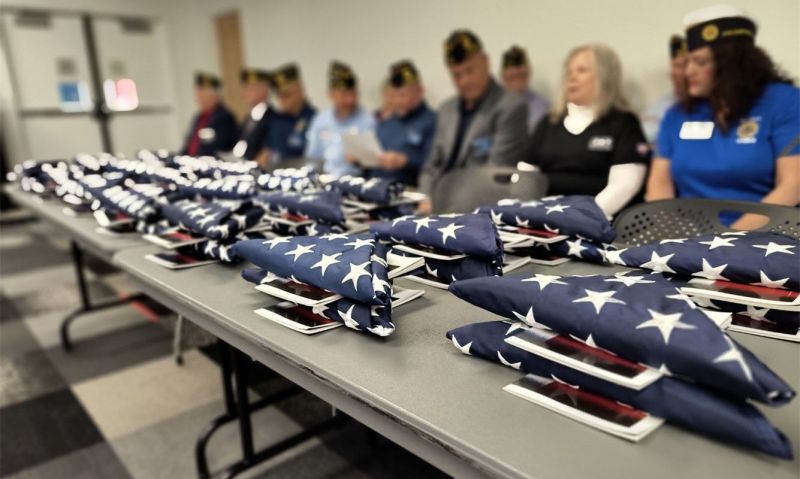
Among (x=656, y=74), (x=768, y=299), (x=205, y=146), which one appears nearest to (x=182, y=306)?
(x=768, y=299)

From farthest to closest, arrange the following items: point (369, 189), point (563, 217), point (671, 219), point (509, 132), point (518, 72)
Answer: point (518, 72) < point (509, 132) < point (369, 189) < point (671, 219) < point (563, 217)

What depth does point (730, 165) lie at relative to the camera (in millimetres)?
1778

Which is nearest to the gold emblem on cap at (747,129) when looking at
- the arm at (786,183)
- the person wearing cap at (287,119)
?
the arm at (786,183)

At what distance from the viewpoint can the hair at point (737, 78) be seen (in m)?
1.76

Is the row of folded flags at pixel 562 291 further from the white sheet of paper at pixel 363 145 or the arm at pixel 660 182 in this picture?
the white sheet of paper at pixel 363 145

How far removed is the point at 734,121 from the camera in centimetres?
177

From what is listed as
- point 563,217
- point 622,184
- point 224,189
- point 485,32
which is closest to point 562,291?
point 563,217

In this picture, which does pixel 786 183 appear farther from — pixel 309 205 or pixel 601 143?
pixel 309 205

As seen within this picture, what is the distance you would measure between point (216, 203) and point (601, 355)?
3.56 feet

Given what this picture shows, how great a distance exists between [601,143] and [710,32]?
0.57m

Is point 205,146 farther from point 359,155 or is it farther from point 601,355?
point 601,355

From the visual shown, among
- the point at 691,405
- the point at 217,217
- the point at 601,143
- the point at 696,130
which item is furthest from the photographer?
the point at 696,130

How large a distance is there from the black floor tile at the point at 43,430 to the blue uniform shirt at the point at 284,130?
254 centimetres

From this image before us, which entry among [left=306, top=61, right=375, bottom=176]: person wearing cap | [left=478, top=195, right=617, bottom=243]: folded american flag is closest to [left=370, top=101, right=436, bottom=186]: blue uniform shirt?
[left=306, top=61, right=375, bottom=176]: person wearing cap
